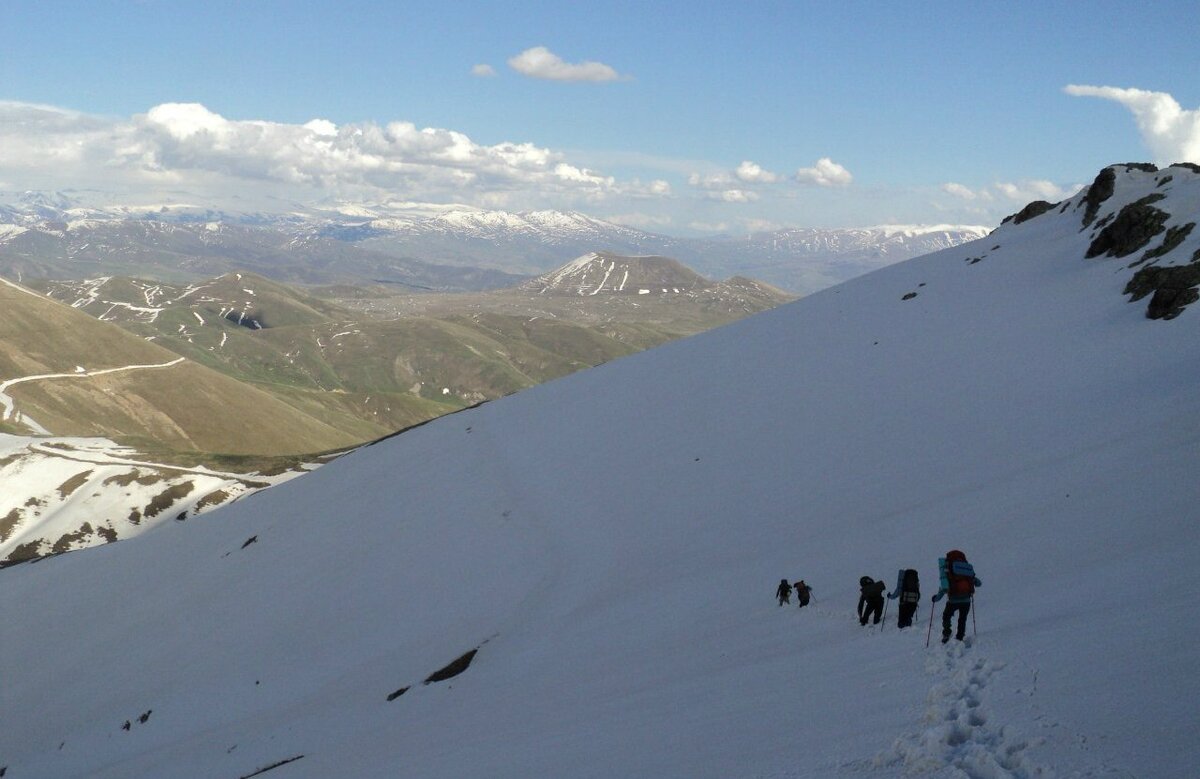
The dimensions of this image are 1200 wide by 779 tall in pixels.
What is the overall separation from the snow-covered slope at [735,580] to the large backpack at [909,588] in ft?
Result: 2.33

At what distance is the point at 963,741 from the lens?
34.8 feet

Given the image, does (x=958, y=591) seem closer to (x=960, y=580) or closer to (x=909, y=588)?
(x=960, y=580)

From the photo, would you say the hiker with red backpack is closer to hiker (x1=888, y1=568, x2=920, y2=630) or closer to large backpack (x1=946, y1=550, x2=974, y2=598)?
hiker (x1=888, y1=568, x2=920, y2=630)

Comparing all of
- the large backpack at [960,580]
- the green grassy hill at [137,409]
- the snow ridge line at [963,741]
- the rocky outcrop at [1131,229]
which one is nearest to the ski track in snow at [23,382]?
the green grassy hill at [137,409]

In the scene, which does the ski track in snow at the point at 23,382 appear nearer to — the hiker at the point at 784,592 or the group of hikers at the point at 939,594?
the hiker at the point at 784,592

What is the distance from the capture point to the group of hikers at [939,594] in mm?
14539

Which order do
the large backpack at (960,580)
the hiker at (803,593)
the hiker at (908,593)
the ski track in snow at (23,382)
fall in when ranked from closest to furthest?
the large backpack at (960,580), the hiker at (908,593), the hiker at (803,593), the ski track in snow at (23,382)

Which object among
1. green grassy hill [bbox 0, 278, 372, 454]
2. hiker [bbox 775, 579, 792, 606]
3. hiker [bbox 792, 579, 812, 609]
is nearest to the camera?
hiker [bbox 792, 579, 812, 609]

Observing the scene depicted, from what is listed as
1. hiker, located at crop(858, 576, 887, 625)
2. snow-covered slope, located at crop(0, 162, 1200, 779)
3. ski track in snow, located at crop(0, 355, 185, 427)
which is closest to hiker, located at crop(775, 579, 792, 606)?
snow-covered slope, located at crop(0, 162, 1200, 779)

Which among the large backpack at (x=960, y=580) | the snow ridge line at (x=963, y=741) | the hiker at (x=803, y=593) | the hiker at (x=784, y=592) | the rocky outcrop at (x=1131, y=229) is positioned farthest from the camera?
the rocky outcrop at (x=1131, y=229)

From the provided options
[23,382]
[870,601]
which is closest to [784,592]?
[870,601]

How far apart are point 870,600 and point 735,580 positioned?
8.16 metres

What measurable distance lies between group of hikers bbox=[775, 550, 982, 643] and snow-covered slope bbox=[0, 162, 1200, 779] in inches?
19.5

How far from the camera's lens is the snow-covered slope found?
40.7 feet
